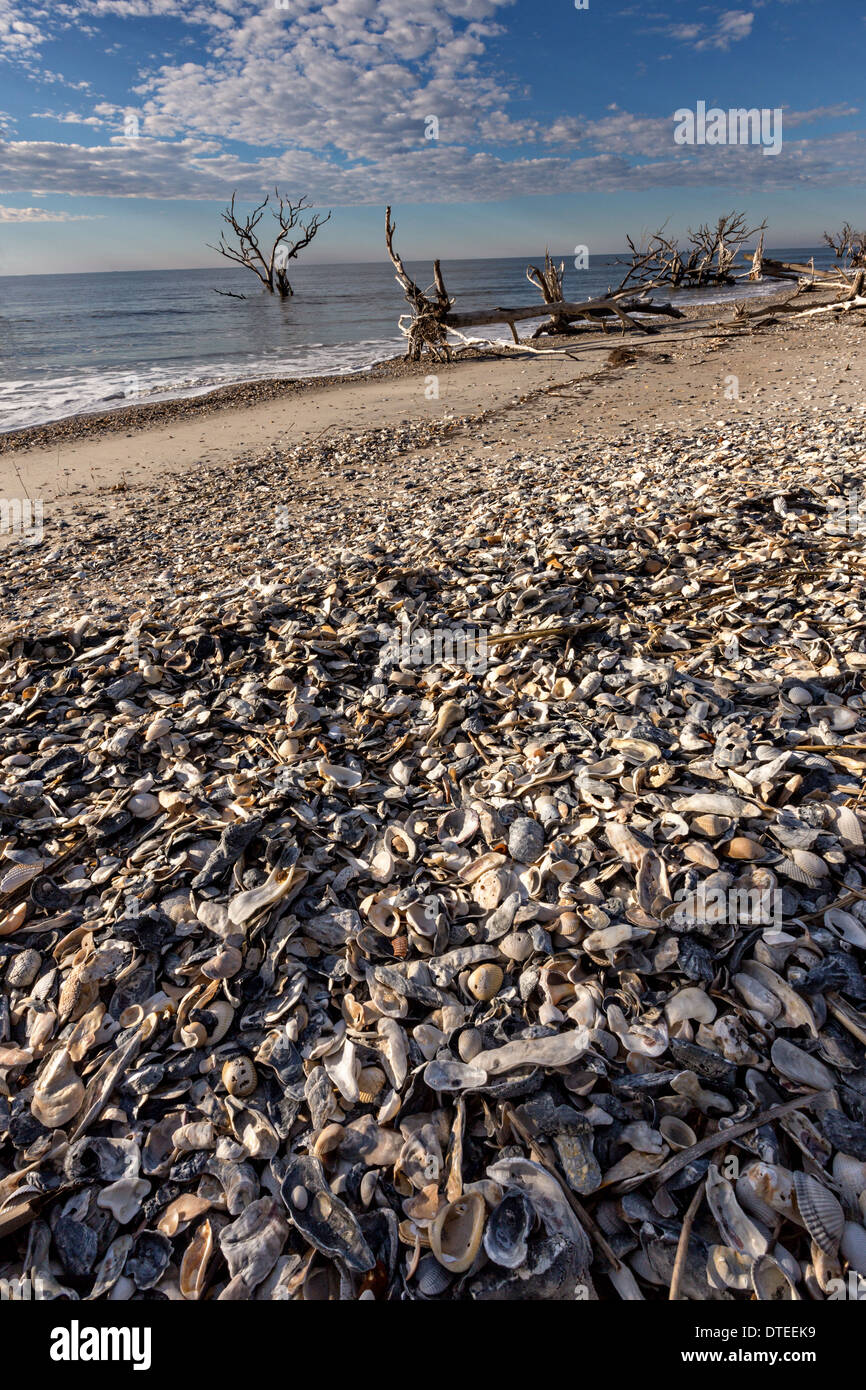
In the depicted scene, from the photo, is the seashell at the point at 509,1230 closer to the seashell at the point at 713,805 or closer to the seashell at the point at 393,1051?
the seashell at the point at 393,1051

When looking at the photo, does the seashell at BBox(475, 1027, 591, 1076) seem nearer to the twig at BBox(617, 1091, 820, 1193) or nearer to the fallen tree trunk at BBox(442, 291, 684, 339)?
the twig at BBox(617, 1091, 820, 1193)

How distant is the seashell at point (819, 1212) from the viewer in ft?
4.91

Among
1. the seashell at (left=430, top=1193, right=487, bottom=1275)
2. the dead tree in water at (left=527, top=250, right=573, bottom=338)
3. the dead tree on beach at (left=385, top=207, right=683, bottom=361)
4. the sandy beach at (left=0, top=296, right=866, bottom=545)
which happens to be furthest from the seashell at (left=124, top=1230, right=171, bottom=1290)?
the dead tree in water at (left=527, top=250, right=573, bottom=338)

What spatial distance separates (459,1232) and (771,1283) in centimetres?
69

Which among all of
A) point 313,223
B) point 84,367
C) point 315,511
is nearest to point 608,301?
point 84,367

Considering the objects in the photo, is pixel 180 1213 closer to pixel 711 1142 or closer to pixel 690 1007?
pixel 711 1142

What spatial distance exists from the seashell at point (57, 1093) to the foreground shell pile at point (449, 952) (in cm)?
1

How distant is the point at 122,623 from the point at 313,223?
46.1 meters

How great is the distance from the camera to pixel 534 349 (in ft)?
61.1

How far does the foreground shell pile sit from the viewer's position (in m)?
1.62

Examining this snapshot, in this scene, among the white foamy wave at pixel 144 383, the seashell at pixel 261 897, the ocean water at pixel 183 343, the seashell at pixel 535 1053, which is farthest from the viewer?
the ocean water at pixel 183 343

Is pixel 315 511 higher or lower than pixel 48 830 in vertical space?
higher
